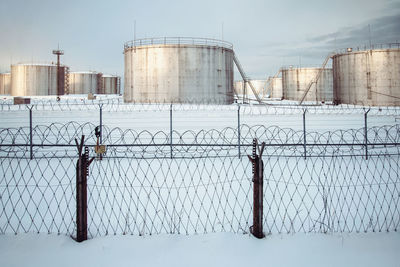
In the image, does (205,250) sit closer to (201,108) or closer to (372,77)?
(201,108)

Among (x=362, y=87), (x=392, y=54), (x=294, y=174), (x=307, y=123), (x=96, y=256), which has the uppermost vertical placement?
(x=392, y=54)

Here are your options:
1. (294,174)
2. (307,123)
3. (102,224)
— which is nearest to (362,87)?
(307,123)

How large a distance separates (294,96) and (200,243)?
4326cm

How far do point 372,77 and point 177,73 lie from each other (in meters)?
17.6

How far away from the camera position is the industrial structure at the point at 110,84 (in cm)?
6397

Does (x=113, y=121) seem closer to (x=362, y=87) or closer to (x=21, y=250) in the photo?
(x=21, y=250)

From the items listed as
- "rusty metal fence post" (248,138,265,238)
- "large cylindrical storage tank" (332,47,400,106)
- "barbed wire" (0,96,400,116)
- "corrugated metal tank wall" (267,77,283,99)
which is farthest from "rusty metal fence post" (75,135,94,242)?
"corrugated metal tank wall" (267,77,283,99)

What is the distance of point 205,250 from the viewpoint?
170 inches

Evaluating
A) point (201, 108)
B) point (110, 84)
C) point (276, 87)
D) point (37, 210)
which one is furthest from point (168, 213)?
point (110, 84)

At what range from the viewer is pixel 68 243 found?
4.44 metres

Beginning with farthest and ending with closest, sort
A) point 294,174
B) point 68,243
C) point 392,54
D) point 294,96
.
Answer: point 294,96, point 392,54, point 294,174, point 68,243

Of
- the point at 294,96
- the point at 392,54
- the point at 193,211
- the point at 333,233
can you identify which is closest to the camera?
the point at 333,233

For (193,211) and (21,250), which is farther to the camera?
(193,211)

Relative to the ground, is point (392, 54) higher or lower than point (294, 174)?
higher
